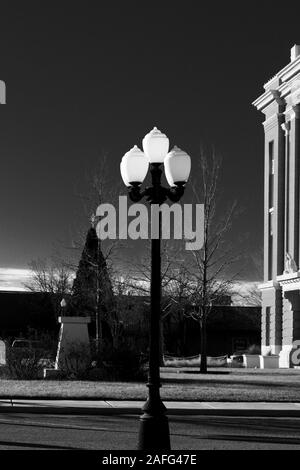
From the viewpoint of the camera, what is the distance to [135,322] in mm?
52031

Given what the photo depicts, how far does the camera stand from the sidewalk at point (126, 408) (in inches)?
771

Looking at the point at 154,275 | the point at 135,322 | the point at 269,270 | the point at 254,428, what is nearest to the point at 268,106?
the point at 269,270

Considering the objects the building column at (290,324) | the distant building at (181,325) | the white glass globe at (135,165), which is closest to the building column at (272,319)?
the building column at (290,324)

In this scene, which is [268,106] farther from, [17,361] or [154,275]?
[154,275]

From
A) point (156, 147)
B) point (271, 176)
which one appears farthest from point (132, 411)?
point (271, 176)

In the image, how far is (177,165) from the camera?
1348 centimetres

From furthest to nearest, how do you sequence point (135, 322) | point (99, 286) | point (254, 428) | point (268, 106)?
point (268, 106), point (135, 322), point (99, 286), point (254, 428)

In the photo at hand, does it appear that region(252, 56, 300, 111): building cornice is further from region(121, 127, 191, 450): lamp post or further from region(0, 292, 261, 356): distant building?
region(121, 127, 191, 450): lamp post

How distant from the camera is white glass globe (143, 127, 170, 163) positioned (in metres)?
13.4

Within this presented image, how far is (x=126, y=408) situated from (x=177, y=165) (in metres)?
8.09

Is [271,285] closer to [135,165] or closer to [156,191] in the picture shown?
[156,191]

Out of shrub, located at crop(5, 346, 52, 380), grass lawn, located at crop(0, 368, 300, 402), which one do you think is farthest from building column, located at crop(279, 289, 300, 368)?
shrub, located at crop(5, 346, 52, 380)

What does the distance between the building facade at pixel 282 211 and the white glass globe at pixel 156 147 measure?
36128 mm
